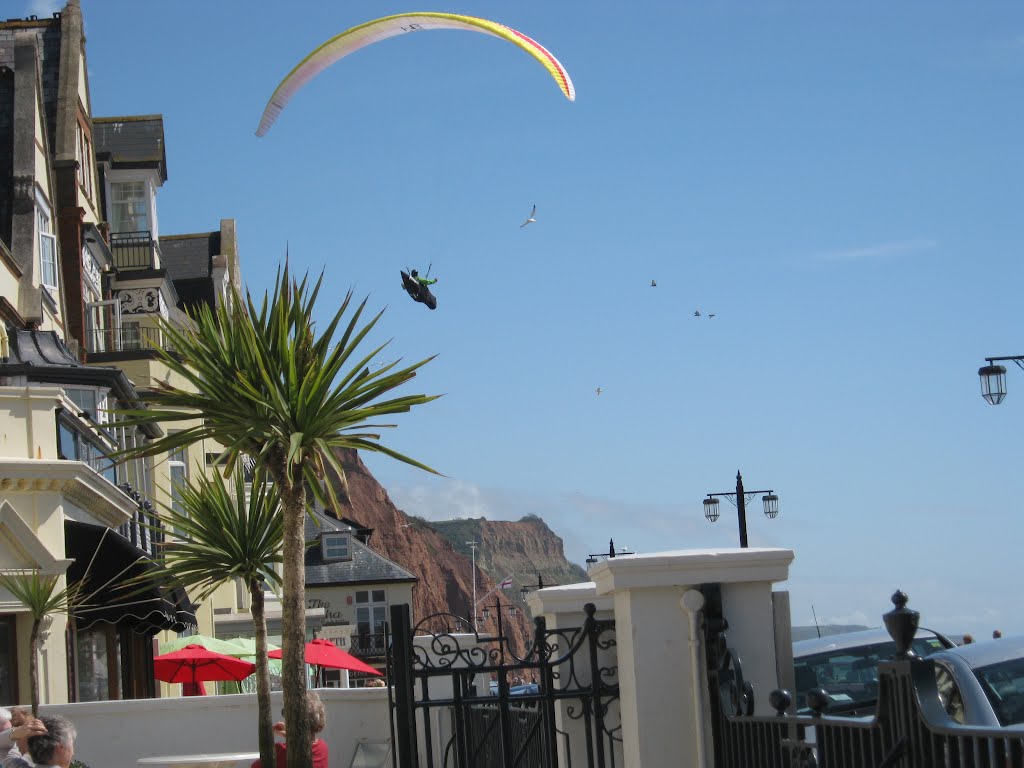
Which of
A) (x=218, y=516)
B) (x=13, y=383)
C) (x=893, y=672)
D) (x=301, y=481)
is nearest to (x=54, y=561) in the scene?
(x=218, y=516)

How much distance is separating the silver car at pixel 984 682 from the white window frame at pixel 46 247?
80.5ft

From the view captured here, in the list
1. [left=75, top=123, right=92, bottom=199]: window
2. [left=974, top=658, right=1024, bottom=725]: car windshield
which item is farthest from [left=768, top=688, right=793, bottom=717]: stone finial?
[left=75, top=123, right=92, bottom=199]: window

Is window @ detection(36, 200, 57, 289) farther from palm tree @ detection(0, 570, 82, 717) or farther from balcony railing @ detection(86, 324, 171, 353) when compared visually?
palm tree @ detection(0, 570, 82, 717)

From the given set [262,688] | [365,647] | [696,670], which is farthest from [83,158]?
[696,670]

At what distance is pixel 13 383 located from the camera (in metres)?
25.2

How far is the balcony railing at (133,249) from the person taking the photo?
40.0 m

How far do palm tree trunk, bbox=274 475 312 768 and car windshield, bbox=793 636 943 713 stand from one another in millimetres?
3870

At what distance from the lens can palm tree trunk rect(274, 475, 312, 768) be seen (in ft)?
35.9

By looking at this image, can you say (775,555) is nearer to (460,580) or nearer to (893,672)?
(893,672)

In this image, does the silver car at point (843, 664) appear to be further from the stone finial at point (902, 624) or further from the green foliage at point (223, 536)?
the stone finial at point (902, 624)

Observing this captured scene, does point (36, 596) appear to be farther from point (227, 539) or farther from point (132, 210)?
point (132, 210)

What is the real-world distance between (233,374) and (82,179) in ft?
81.4

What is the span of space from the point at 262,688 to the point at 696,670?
11.7m

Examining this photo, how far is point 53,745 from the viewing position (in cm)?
749
